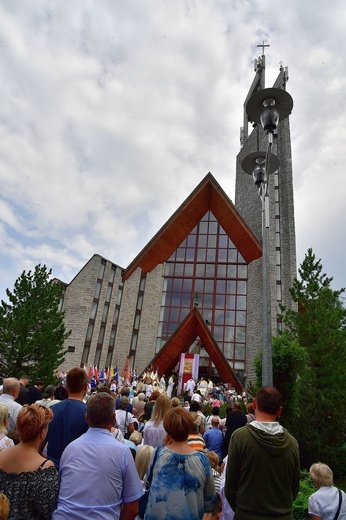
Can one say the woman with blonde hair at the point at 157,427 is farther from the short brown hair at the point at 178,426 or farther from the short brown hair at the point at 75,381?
the short brown hair at the point at 178,426

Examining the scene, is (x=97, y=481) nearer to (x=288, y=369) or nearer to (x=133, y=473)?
(x=133, y=473)

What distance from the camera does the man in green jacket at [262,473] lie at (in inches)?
88.0

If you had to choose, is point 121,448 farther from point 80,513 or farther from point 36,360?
point 36,360

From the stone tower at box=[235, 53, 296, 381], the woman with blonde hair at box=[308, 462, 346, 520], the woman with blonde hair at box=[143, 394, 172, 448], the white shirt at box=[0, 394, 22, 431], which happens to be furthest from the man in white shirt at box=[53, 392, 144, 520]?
the stone tower at box=[235, 53, 296, 381]

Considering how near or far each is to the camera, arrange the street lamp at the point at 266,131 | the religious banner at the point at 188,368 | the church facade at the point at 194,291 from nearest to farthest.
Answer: the street lamp at the point at 266,131 < the religious banner at the point at 188,368 < the church facade at the point at 194,291

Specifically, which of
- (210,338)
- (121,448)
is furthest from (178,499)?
(210,338)

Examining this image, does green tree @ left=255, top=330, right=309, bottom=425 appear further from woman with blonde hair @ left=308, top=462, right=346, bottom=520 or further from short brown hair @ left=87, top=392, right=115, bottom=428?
short brown hair @ left=87, top=392, right=115, bottom=428

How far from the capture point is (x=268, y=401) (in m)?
2.47

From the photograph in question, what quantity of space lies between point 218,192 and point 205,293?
8659mm

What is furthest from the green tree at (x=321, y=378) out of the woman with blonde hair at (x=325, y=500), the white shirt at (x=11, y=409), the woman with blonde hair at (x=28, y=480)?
the woman with blonde hair at (x=28, y=480)

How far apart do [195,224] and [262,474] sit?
28608 millimetres

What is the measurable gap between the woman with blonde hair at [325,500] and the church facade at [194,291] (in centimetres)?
2045

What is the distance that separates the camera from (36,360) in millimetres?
15898

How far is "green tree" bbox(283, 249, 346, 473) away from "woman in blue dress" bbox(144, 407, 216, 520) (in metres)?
8.06
